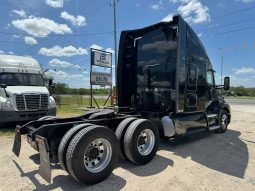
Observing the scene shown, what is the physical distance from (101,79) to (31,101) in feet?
25.9

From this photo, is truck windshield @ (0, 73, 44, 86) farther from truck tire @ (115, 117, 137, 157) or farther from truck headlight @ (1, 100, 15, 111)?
truck tire @ (115, 117, 137, 157)

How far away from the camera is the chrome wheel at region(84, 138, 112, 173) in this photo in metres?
4.12

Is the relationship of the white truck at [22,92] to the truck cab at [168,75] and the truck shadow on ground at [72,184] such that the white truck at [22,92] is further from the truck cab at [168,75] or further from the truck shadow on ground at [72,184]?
the truck shadow on ground at [72,184]

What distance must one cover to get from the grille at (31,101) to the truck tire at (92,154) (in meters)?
6.09

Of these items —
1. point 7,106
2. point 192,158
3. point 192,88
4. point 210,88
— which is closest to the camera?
point 192,158

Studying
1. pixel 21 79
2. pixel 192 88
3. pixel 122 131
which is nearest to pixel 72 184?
pixel 122 131

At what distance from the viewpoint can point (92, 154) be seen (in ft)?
13.8

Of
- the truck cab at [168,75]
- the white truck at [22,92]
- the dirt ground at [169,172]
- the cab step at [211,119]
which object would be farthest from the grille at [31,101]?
the cab step at [211,119]

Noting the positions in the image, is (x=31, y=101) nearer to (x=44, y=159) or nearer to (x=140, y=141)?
(x=140, y=141)

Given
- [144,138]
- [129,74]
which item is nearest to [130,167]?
[144,138]

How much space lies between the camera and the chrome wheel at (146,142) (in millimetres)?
5126

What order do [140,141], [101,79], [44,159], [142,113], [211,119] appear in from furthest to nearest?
[101,79] < [211,119] < [142,113] < [140,141] < [44,159]

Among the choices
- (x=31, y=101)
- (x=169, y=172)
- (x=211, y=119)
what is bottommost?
(x=169, y=172)

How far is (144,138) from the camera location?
17.3 feet
